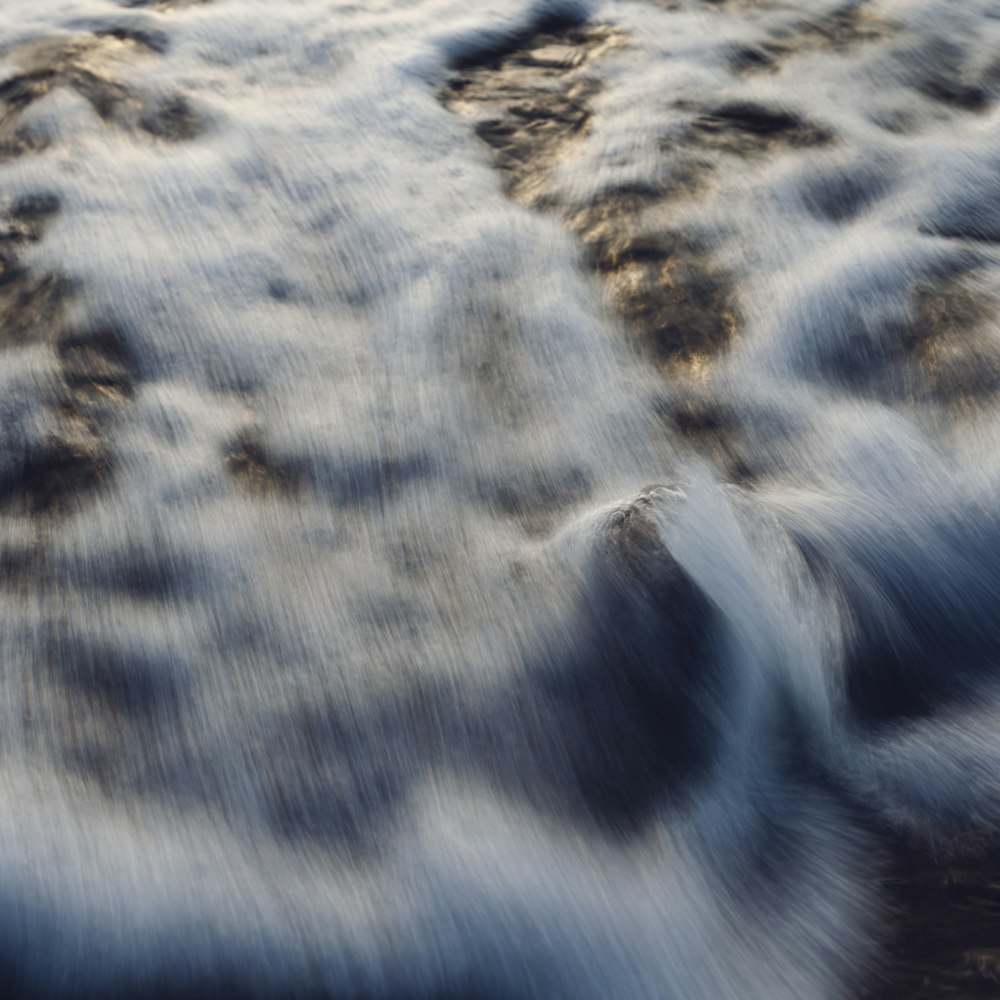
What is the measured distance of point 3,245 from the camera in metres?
2.49

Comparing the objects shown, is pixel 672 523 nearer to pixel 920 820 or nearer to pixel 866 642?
pixel 866 642

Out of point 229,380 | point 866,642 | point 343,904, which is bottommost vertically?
point 343,904

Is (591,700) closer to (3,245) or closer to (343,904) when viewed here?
(343,904)

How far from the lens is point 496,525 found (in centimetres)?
206

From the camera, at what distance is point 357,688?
1833 mm

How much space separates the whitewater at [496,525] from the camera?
1.60m

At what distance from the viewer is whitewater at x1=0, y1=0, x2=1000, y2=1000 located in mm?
1602

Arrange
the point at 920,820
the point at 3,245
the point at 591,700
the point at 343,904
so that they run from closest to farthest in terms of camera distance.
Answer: the point at 343,904
the point at 920,820
the point at 591,700
the point at 3,245

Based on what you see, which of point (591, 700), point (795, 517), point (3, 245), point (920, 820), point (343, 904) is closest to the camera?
point (343, 904)

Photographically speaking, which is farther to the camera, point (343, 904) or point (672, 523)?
point (672, 523)

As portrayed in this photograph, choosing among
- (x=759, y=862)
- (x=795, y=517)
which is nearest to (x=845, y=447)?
(x=795, y=517)

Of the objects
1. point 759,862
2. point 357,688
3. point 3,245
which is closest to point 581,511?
point 357,688

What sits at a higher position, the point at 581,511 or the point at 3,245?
the point at 3,245

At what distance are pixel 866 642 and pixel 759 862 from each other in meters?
0.44
